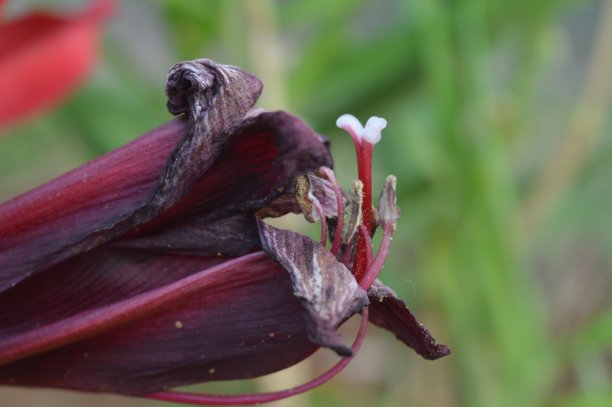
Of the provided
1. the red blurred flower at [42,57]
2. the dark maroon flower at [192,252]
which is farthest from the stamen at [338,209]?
the red blurred flower at [42,57]

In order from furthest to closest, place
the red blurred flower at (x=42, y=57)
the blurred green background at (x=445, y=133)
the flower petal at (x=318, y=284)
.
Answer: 1. the blurred green background at (x=445, y=133)
2. the red blurred flower at (x=42, y=57)
3. the flower petal at (x=318, y=284)

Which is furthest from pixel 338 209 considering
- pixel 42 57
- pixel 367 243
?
pixel 42 57

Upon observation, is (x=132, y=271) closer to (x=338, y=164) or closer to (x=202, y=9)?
(x=202, y=9)

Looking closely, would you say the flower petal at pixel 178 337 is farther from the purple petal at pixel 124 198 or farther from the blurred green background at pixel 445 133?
the blurred green background at pixel 445 133

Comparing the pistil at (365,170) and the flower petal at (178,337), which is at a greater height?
the pistil at (365,170)

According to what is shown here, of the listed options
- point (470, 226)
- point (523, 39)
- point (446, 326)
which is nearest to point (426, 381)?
point (446, 326)

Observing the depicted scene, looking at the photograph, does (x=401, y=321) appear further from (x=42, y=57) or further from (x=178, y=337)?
(x=42, y=57)

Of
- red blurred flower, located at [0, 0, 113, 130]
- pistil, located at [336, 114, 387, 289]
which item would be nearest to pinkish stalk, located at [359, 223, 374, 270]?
pistil, located at [336, 114, 387, 289]

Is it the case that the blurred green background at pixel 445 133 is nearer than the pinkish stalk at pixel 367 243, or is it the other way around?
the pinkish stalk at pixel 367 243
